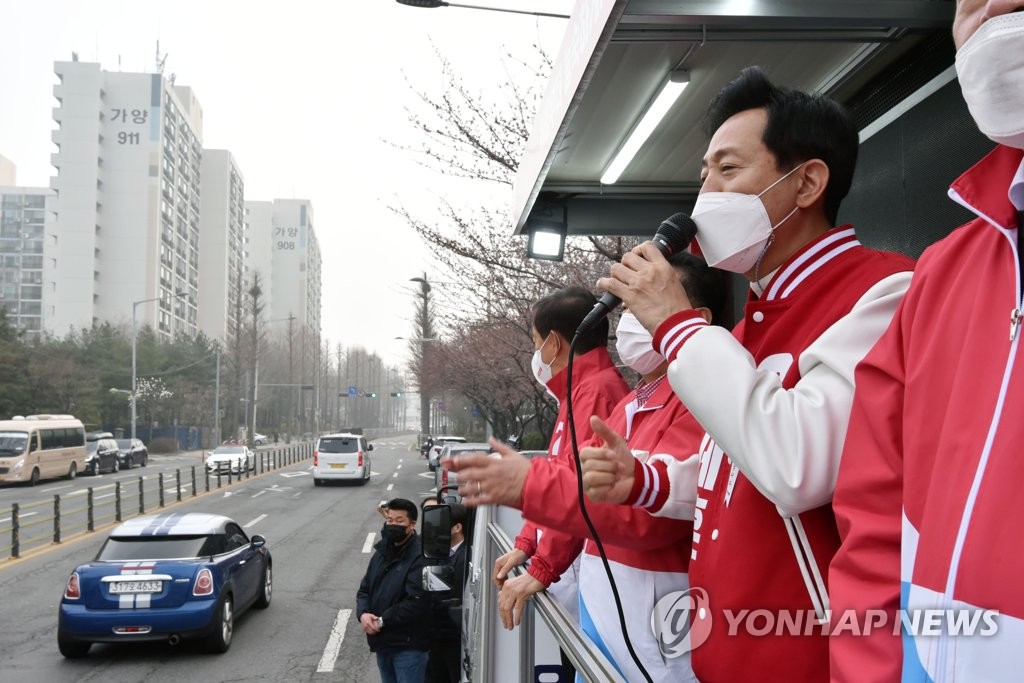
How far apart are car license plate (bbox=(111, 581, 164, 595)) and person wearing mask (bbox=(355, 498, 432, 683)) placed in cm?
388

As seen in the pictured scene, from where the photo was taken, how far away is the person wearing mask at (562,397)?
2717mm

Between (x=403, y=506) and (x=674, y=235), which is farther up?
(x=674, y=235)

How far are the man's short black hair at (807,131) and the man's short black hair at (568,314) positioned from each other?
154cm

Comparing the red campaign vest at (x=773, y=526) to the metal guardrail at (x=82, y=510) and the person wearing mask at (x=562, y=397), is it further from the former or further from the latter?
the metal guardrail at (x=82, y=510)

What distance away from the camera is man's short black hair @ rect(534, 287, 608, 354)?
11.0 ft

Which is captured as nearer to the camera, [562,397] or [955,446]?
[955,446]

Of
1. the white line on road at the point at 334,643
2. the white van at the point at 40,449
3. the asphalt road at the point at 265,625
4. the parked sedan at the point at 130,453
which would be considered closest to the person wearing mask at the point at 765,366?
A: the asphalt road at the point at 265,625

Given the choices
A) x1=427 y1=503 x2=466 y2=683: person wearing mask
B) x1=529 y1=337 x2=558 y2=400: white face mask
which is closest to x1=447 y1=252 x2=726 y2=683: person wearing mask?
x1=529 y1=337 x2=558 y2=400: white face mask

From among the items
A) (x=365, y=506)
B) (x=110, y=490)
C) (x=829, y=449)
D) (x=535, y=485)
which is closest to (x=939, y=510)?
(x=829, y=449)

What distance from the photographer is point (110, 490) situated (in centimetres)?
2992

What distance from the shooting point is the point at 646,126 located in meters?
4.73

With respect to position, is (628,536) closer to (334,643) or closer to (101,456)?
(334,643)

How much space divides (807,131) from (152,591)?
359 inches

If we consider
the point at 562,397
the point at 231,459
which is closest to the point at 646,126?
the point at 562,397
